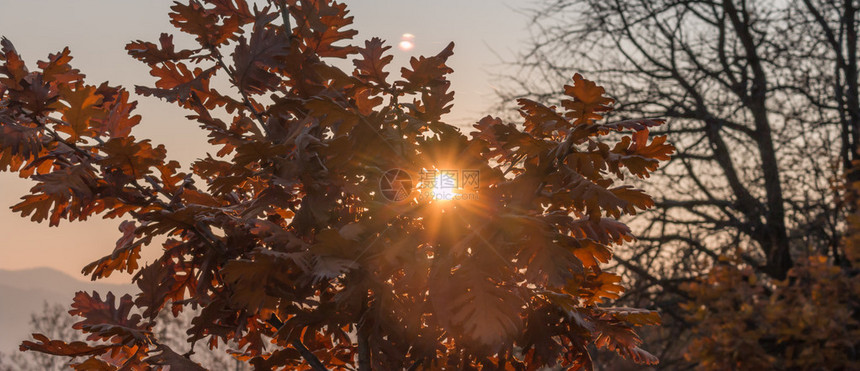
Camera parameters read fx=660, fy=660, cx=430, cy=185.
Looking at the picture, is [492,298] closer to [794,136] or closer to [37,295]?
[794,136]

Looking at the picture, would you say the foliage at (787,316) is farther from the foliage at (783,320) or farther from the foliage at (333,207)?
the foliage at (333,207)

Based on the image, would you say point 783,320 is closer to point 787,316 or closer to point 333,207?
point 787,316

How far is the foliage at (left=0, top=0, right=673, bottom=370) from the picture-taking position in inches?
61.2

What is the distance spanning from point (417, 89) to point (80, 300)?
114 cm

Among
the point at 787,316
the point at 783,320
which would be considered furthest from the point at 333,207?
the point at 783,320

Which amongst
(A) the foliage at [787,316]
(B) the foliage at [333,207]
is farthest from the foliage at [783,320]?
(B) the foliage at [333,207]

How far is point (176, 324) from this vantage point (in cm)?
1772

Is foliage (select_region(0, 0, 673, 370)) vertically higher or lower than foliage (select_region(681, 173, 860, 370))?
higher

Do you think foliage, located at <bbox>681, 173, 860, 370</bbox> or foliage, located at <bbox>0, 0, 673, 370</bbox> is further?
foliage, located at <bbox>681, 173, 860, 370</bbox>

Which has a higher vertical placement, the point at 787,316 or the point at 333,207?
the point at 333,207

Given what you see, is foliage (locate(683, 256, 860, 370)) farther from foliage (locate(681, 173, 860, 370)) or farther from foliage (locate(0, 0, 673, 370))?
foliage (locate(0, 0, 673, 370))

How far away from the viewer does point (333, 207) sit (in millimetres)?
1767

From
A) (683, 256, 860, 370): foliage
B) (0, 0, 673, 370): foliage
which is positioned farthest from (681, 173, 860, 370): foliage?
(0, 0, 673, 370): foliage

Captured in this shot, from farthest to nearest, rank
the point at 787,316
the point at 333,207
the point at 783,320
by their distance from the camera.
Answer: the point at 783,320 → the point at 787,316 → the point at 333,207
